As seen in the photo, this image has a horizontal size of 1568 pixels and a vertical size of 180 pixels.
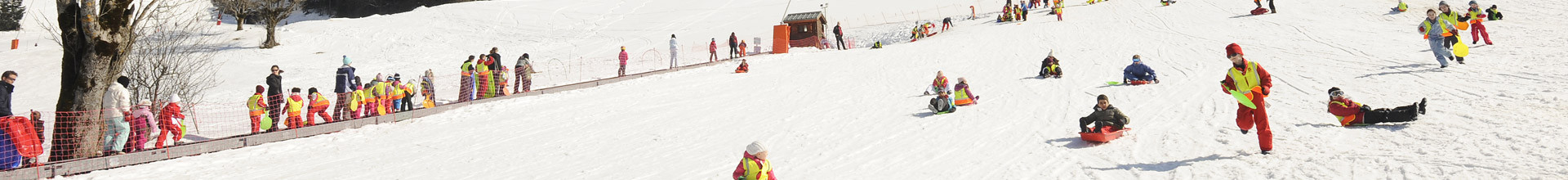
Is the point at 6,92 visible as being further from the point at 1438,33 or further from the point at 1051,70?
the point at 1438,33

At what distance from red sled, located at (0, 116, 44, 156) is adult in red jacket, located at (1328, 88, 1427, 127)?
40.6 ft

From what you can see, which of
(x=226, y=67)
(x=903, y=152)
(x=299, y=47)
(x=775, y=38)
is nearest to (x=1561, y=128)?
(x=903, y=152)

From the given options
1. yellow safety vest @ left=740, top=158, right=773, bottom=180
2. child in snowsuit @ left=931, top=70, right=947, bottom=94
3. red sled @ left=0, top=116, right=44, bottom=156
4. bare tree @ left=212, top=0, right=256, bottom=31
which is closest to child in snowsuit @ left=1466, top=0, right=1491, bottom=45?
child in snowsuit @ left=931, top=70, right=947, bottom=94

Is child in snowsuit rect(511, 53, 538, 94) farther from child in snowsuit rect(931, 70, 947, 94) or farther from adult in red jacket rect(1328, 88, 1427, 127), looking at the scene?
adult in red jacket rect(1328, 88, 1427, 127)

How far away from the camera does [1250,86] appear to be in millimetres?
7406

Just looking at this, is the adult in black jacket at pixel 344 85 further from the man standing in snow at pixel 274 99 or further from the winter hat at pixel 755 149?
the winter hat at pixel 755 149

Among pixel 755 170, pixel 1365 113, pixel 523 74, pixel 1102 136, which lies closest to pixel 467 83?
pixel 523 74

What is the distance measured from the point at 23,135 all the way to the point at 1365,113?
1254cm

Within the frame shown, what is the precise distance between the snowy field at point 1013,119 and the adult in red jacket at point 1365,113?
154 millimetres

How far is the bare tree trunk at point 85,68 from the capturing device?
9.89 metres

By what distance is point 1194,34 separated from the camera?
25469mm

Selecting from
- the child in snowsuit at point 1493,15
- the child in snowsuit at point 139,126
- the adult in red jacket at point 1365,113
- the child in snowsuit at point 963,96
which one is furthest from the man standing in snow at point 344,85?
the child in snowsuit at point 1493,15

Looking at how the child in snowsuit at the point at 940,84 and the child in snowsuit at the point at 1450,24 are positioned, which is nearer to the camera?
the child in snowsuit at the point at 940,84

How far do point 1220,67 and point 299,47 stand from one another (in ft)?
98.5
